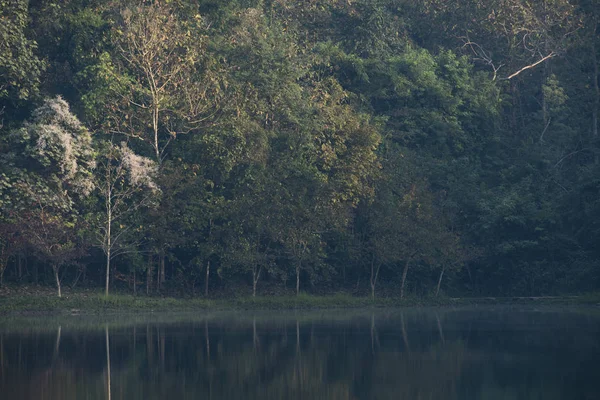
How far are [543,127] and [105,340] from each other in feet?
90.9

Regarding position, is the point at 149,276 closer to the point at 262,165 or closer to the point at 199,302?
the point at 199,302

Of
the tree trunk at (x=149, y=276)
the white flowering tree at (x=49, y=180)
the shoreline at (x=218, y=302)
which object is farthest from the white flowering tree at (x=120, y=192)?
the shoreline at (x=218, y=302)

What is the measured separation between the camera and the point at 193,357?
17.5 metres

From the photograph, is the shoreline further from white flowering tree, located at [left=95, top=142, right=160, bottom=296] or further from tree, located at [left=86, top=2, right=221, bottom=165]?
tree, located at [left=86, top=2, right=221, bottom=165]

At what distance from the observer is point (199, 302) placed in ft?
98.1

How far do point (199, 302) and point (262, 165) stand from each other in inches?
222

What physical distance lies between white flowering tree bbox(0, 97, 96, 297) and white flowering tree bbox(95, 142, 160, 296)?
697mm

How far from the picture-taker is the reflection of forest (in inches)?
544

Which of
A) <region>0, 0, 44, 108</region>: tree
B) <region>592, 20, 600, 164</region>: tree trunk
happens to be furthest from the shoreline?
<region>592, 20, 600, 164</region>: tree trunk

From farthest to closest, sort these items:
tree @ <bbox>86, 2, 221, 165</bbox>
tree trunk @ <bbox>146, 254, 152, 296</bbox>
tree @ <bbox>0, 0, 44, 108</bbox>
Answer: tree trunk @ <bbox>146, 254, 152, 296</bbox>, tree @ <bbox>86, 2, 221, 165</bbox>, tree @ <bbox>0, 0, 44, 108</bbox>

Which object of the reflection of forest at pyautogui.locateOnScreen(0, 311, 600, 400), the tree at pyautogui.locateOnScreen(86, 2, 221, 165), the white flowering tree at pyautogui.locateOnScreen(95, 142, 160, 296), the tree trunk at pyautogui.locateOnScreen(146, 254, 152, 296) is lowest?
the reflection of forest at pyautogui.locateOnScreen(0, 311, 600, 400)

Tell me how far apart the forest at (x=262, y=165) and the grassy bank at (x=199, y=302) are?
888 mm

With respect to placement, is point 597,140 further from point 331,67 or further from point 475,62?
point 331,67

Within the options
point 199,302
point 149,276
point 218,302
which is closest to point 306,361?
point 199,302
